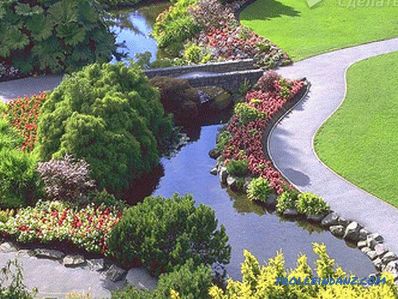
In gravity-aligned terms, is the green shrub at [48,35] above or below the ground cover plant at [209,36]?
above

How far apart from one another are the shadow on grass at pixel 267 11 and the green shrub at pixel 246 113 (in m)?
11.0

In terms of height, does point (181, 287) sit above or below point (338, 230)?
above

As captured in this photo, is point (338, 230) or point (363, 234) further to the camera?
point (338, 230)

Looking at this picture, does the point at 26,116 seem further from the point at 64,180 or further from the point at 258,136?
the point at 258,136

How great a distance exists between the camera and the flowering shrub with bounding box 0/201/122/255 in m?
14.7

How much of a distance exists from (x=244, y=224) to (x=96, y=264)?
403 centimetres

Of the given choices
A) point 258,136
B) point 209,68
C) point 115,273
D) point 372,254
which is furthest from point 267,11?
point 115,273

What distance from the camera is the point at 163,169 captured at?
1942cm

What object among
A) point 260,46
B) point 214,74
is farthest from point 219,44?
point 214,74

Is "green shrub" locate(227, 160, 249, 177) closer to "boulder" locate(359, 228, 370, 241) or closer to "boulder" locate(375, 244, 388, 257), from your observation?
"boulder" locate(359, 228, 370, 241)

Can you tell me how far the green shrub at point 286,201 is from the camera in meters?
16.8

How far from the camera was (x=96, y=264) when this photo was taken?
46.6ft

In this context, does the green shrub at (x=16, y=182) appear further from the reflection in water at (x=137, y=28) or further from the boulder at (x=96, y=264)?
the reflection in water at (x=137, y=28)

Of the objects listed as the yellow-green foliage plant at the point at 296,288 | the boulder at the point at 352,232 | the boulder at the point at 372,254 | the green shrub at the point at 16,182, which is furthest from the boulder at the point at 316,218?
the green shrub at the point at 16,182
